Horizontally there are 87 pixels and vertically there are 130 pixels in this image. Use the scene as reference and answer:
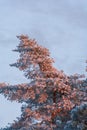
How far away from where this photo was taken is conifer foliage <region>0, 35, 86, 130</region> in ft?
87.4

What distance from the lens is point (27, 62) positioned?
1129 inches

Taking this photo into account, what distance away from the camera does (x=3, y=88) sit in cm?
2788

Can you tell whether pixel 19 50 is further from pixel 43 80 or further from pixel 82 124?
pixel 82 124

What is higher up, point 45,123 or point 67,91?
point 67,91

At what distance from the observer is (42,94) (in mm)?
27188

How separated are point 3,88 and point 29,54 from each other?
2.98 metres

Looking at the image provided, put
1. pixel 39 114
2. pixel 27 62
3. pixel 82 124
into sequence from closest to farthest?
pixel 82 124 → pixel 39 114 → pixel 27 62

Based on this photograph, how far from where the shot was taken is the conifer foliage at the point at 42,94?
2664 cm

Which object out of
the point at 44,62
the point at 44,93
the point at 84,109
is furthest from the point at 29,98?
the point at 84,109

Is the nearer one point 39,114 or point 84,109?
point 84,109

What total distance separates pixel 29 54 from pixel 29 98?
129 inches

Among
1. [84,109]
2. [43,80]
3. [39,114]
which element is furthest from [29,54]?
[84,109]

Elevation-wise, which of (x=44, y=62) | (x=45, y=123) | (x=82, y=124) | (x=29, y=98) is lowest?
(x=82, y=124)

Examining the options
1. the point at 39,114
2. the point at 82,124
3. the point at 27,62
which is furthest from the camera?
the point at 27,62
